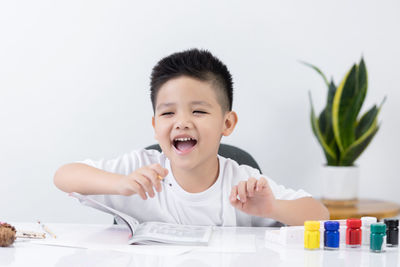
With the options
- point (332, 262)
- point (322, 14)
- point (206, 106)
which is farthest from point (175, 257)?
point (322, 14)

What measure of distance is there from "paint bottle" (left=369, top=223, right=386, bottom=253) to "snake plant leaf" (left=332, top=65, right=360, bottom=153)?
1.24 meters

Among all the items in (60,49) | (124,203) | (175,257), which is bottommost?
(175,257)

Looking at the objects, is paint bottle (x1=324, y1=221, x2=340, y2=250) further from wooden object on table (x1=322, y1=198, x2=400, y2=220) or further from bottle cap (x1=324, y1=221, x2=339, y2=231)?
wooden object on table (x1=322, y1=198, x2=400, y2=220)

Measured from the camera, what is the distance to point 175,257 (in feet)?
3.10

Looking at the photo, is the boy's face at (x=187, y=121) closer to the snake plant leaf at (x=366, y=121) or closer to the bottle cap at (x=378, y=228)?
the bottle cap at (x=378, y=228)

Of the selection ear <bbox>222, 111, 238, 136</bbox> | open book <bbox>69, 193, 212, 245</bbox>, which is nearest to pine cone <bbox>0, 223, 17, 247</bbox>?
open book <bbox>69, 193, 212, 245</bbox>

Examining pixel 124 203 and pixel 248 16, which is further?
pixel 248 16

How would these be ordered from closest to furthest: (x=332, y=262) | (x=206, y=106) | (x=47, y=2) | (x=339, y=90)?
1. (x=332, y=262)
2. (x=206, y=106)
3. (x=339, y=90)
4. (x=47, y=2)

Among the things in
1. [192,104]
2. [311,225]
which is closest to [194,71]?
[192,104]

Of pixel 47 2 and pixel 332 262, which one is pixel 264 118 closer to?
pixel 47 2

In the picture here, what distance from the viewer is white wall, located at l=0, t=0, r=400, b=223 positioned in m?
2.44

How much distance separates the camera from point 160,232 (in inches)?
43.8

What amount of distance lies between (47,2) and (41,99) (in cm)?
44

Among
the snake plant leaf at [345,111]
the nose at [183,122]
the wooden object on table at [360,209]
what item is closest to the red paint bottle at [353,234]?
the nose at [183,122]
